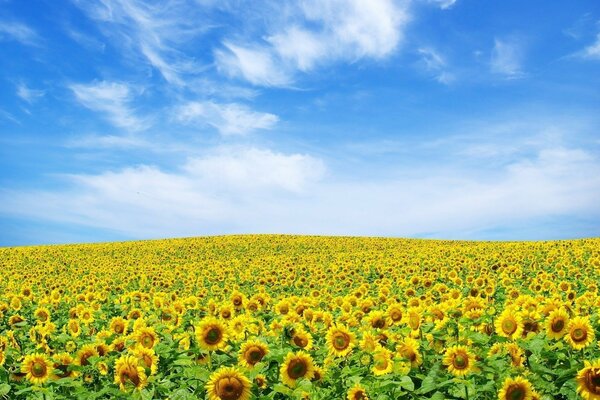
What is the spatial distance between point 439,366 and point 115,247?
147 feet

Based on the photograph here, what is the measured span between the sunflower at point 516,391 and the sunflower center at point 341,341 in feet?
6.65

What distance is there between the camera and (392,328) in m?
7.95

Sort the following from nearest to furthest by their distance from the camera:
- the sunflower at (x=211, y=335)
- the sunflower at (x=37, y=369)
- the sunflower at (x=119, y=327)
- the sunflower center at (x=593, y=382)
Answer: the sunflower center at (x=593, y=382), the sunflower at (x=211, y=335), the sunflower at (x=37, y=369), the sunflower at (x=119, y=327)

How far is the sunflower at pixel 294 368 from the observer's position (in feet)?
17.4

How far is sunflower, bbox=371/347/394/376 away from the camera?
18.6ft

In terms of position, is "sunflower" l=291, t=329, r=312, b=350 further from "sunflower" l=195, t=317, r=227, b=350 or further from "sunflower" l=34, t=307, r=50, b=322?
"sunflower" l=34, t=307, r=50, b=322

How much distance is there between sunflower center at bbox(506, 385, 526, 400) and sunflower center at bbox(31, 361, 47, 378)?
193 inches

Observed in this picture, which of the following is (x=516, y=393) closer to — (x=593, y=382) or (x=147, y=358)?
(x=593, y=382)

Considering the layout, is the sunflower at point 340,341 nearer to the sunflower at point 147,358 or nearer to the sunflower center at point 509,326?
the sunflower center at point 509,326

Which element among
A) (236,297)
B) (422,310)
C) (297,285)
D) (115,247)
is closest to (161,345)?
(236,297)

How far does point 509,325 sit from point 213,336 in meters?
3.35

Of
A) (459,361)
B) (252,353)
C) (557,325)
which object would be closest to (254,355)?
(252,353)

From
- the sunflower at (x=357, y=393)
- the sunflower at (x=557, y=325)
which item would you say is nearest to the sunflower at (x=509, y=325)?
the sunflower at (x=557, y=325)

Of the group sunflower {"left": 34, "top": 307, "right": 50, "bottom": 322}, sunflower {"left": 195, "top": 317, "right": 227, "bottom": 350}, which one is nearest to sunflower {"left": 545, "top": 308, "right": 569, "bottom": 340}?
sunflower {"left": 195, "top": 317, "right": 227, "bottom": 350}
